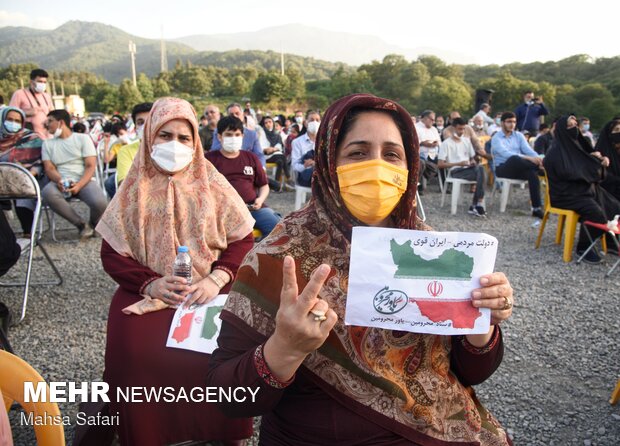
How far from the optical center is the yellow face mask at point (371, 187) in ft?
4.59

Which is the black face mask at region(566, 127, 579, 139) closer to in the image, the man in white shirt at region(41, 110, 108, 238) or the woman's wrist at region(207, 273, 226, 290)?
the woman's wrist at region(207, 273, 226, 290)

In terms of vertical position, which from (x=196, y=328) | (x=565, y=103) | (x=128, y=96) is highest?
(x=565, y=103)

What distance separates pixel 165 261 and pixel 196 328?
498mm

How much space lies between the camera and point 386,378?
134 cm

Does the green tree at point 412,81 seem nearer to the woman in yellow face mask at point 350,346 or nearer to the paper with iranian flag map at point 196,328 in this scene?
the paper with iranian flag map at point 196,328

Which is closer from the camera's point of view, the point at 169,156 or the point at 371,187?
the point at 371,187

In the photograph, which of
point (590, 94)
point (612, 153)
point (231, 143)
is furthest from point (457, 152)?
point (590, 94)

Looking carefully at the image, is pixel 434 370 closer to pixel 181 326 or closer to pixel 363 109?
pixel 363 109

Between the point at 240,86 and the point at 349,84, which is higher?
the point at 349,84

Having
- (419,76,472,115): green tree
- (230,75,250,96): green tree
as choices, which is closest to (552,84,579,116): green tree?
(419,76,472,115): green tree

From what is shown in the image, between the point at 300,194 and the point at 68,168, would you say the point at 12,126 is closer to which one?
the point at 68,168

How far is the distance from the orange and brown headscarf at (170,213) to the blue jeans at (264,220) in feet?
6.23

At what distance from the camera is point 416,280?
118 centimetres

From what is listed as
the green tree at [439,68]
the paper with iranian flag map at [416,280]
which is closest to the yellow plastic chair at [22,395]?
the paper with iranian flag map at [416,280]
